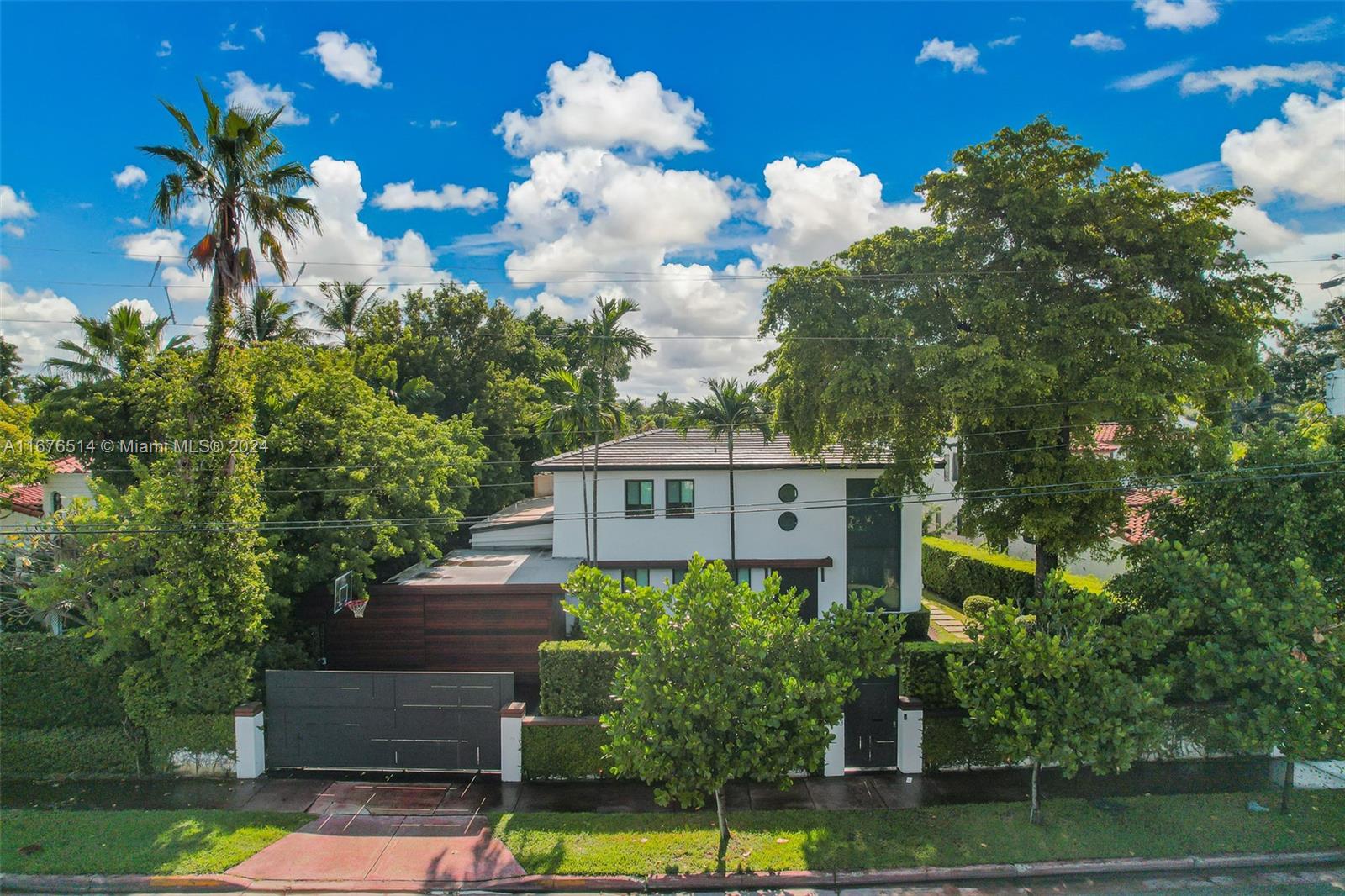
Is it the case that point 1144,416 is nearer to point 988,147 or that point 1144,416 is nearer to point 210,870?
point 988,147

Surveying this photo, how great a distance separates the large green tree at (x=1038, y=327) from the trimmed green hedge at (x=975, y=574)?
5661 millimetres

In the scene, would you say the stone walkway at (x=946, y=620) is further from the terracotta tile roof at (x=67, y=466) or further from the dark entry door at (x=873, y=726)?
the terracotta tile roof at (x=67, y=466)

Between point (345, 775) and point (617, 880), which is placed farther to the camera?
point (345, 775)

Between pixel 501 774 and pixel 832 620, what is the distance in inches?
271

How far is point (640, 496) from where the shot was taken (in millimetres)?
21656

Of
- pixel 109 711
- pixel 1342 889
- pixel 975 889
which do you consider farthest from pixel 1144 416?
pixel 109 711

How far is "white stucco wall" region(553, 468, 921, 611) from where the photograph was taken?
2152cm

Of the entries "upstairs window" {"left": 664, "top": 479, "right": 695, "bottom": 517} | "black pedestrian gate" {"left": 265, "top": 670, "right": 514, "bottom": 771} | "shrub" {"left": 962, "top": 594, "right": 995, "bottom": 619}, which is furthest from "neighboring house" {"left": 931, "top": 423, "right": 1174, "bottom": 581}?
"black pedestrian gate" {"left": 265, "top": 670, "right": 514, "bottom": 771}

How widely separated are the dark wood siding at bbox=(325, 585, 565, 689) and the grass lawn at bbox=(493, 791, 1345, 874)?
6.57 meters

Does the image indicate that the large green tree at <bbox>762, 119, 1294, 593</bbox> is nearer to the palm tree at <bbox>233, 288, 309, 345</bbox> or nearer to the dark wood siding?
the dark wood siding

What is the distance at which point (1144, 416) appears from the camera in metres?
14.6

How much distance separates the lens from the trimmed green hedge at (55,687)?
14.2 meters

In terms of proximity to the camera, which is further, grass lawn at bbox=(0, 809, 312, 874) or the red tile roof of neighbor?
the red tile roof of neighbor

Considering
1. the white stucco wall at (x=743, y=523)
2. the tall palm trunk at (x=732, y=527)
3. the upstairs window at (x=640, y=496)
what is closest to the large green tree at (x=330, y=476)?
the white stucco wall at (x=743, y=523)
